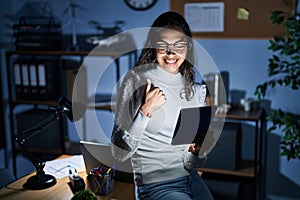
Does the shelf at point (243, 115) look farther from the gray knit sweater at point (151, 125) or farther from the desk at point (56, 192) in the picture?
the gray knit sweater at point (151, 125)

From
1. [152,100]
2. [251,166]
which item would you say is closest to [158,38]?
[152,100]

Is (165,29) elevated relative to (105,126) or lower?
elevated

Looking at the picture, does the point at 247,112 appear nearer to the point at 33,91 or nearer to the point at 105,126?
the point at 105,126

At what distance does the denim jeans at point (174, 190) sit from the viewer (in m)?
1.59

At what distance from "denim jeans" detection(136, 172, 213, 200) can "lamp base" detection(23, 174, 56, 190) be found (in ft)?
1.63

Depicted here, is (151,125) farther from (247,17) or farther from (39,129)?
(247,17)

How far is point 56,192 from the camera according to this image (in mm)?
1834

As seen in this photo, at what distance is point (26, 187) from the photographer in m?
1.88

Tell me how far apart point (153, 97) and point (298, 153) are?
4.59 ft

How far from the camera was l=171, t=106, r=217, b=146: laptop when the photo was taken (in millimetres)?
1526

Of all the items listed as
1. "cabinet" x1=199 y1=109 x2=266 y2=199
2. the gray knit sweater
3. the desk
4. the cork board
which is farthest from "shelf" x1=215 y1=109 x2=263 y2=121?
the gray knit sweater

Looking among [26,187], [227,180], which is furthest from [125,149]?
[227,180]

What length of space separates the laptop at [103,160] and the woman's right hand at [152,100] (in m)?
0.42

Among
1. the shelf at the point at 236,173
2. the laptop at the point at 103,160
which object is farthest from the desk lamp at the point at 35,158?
the shelf at the point at 236,173
